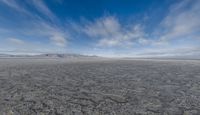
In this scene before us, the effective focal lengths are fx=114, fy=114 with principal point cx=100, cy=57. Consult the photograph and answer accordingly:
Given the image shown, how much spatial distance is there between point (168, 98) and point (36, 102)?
5.12 m

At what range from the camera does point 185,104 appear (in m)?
4.00

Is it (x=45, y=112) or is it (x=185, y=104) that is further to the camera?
(x=185, y=104)

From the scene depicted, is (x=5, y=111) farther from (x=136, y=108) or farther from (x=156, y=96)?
(x=156, y=96)

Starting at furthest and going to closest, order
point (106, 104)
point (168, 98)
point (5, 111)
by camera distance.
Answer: point (168, 98) → point (106, 104) → point (5, 111)

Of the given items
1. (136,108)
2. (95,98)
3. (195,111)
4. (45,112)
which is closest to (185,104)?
(195,111)

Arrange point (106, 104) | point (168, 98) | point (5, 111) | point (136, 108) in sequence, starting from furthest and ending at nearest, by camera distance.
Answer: point (168, 98)
point (106, 104)
point (136, 108)
point (5, 111)

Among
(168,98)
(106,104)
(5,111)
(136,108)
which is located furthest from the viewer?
(168,98)

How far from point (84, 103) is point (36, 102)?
1.76 m

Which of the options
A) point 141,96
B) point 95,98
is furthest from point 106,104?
point 141,96

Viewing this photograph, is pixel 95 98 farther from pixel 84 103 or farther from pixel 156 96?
pixel 156 96

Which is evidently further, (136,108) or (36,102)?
(36,102)

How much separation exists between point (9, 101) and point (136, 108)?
14.9ft

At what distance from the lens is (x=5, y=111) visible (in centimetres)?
348

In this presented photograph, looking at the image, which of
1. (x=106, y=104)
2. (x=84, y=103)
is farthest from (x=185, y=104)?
(x=84, y=103)
